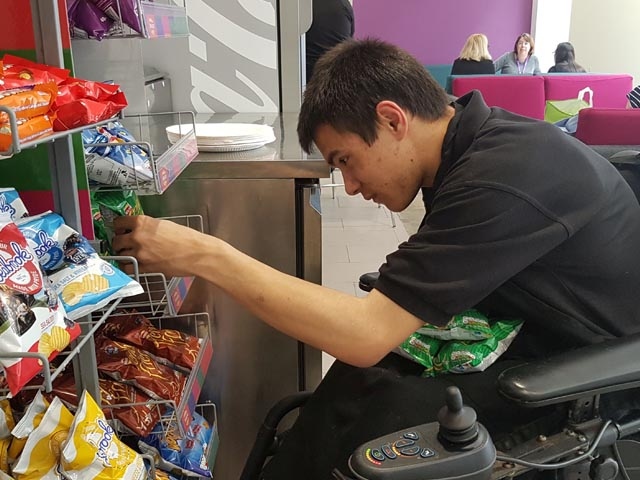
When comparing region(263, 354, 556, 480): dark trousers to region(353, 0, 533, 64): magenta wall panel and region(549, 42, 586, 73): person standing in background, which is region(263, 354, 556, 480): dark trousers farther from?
region(353, 0, 533, 64): magenta wall panel

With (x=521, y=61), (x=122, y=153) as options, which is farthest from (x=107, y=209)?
(x=521, y=61)

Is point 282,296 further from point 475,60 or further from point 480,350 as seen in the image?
point 475,60

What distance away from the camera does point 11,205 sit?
0.96 m

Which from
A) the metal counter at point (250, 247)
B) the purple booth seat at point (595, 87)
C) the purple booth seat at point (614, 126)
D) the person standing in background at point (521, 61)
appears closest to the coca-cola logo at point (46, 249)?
the metal counter at point (250, 247)

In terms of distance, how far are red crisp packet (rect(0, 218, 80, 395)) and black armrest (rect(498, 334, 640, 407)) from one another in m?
0.63

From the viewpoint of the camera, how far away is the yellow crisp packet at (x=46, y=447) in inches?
37.2

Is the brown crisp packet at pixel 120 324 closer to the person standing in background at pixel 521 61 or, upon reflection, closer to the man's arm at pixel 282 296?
the man's arm at pixel 282 296

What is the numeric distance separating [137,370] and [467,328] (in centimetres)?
65

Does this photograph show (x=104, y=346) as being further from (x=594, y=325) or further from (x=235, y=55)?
(x=235, y=55)

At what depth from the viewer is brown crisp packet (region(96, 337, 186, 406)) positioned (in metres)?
1.31

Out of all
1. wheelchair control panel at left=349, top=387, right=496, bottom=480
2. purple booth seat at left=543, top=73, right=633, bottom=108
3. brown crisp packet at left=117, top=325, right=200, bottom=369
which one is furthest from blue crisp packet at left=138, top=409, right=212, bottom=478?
purple booth seat at left=543, top=73, right=633, bottom=108

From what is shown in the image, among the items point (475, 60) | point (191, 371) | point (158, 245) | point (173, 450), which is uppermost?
point (158, 245)

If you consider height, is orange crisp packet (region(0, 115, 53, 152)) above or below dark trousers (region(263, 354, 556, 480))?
above

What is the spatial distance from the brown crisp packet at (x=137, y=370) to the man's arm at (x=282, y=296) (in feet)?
0.76
